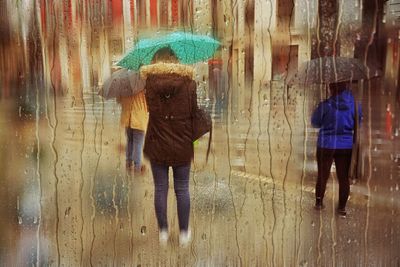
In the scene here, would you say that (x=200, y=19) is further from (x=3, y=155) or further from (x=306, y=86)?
(x=3, y=155)

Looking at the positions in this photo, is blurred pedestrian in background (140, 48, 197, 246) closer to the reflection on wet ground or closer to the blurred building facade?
the reflection on wet ground

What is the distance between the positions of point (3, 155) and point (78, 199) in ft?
1.73

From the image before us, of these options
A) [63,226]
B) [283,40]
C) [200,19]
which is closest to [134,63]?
[200,19]

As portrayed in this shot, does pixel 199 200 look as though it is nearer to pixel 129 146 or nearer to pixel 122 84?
pixel 129 146

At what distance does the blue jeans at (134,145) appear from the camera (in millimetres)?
2947

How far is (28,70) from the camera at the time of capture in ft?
9.41

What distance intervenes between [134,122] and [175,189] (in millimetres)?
480

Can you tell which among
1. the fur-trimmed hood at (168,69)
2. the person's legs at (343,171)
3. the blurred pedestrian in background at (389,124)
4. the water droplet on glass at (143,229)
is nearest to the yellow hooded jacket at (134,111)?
the fur-trimmed hood at (168,69)

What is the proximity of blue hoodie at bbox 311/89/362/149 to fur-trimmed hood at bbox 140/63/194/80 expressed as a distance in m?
0.78

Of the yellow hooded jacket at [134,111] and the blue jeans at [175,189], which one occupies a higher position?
the yellow hooded jacket at [134,111]

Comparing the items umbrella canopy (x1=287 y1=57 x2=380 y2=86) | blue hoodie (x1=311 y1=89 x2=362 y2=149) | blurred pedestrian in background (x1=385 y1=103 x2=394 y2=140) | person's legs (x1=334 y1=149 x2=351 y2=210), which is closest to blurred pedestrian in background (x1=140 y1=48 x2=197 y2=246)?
umbrella canopy (x1=287 y1=57 x2=380 y2=86)

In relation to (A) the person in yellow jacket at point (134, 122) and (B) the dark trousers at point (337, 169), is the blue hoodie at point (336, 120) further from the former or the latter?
(A) the person in yellow jacket at point (134, 122)

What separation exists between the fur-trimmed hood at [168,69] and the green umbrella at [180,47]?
5cm

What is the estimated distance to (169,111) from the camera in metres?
2.94
